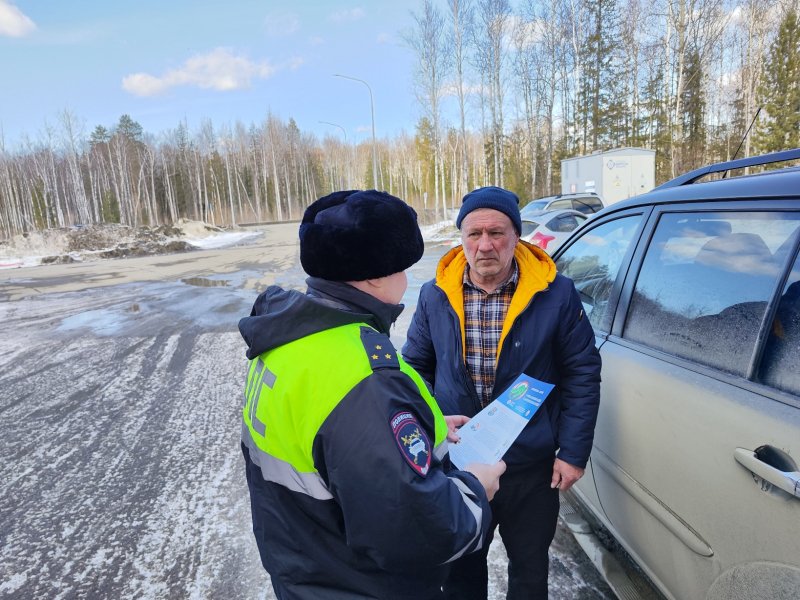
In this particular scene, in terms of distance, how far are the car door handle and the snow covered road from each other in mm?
1314

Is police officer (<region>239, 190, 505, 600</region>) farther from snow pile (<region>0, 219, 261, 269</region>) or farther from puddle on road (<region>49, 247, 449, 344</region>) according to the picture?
snow pile (<region>0, 219, 261, 269</region>)

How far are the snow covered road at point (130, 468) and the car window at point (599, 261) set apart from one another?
4.22ft

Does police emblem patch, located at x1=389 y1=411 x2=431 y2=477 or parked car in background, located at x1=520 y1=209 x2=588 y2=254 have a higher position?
parked car in background, located at x1=520 y1=209 x2=588 y2=254

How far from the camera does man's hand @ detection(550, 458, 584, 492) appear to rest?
5.91ft

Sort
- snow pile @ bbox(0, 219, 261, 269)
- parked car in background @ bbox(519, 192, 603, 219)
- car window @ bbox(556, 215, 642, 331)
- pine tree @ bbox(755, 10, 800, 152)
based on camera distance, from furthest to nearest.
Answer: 1. pine tree @ bbox(755, 10, 800, 152)
2. snow pile @ bbox(0, 219, 261, 269)
3. parked car in background @ bbox(519, 192, 603, 219)
4. car window @ bbox(556, 215, 642, 331)

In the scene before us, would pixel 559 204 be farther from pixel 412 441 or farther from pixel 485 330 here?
pixel 412 441

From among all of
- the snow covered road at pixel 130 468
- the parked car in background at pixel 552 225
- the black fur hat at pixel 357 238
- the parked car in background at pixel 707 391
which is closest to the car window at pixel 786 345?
the parked car in background at pixel 707 391

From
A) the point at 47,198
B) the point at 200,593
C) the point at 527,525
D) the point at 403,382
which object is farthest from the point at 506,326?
the point at 47,198

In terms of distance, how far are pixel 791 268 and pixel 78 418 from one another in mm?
5207

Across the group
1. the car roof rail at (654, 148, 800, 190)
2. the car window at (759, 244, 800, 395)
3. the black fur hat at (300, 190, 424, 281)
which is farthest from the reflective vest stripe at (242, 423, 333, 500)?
the car roof rail at (654, 148, 800, 190)

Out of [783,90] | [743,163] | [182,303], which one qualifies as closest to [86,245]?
[182,303]

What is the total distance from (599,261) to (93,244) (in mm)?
30048

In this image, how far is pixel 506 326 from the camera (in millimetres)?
1812

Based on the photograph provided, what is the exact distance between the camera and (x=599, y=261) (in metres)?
2.66
